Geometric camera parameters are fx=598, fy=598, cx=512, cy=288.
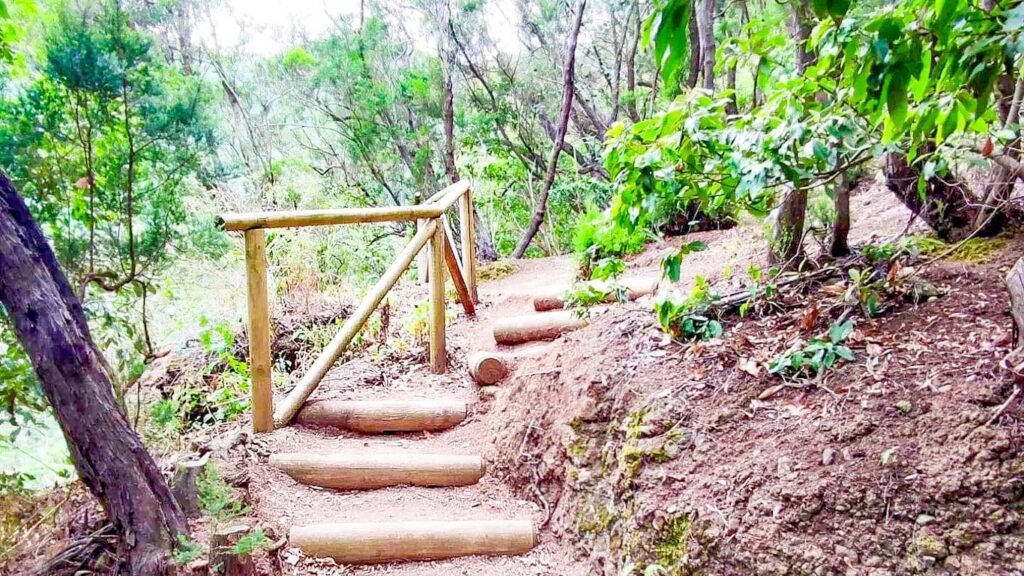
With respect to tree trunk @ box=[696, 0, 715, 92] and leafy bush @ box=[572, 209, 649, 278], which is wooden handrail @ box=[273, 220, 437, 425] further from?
tree trunk @ box=[696, 0, 715, 92]

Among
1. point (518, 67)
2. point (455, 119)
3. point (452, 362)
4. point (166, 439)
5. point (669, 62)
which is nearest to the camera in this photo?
point (669, 62)

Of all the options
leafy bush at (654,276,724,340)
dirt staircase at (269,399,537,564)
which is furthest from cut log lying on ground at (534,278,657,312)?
dirt staircase at (269,399,537,564)

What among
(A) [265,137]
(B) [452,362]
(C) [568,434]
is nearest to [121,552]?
(C) [568,434]

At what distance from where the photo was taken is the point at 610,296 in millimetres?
3752

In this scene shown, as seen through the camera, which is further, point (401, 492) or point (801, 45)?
point (401, 492)

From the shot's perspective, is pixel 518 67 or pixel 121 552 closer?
pixel 121 552

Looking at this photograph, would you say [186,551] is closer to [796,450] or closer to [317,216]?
[317,216]

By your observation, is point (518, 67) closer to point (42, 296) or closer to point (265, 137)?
point (265, 137)

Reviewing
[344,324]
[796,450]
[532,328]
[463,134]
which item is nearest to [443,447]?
[344,324]

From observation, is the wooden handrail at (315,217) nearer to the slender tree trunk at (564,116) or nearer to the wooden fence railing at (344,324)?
the wooden fence railing at (344,324)

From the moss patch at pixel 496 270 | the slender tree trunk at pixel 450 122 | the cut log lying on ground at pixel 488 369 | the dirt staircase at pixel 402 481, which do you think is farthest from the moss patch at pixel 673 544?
the slender tree trunk at pixel 450 122

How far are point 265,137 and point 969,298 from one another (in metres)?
8.13

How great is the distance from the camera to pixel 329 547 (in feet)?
8.46

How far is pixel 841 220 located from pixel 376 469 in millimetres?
2499
